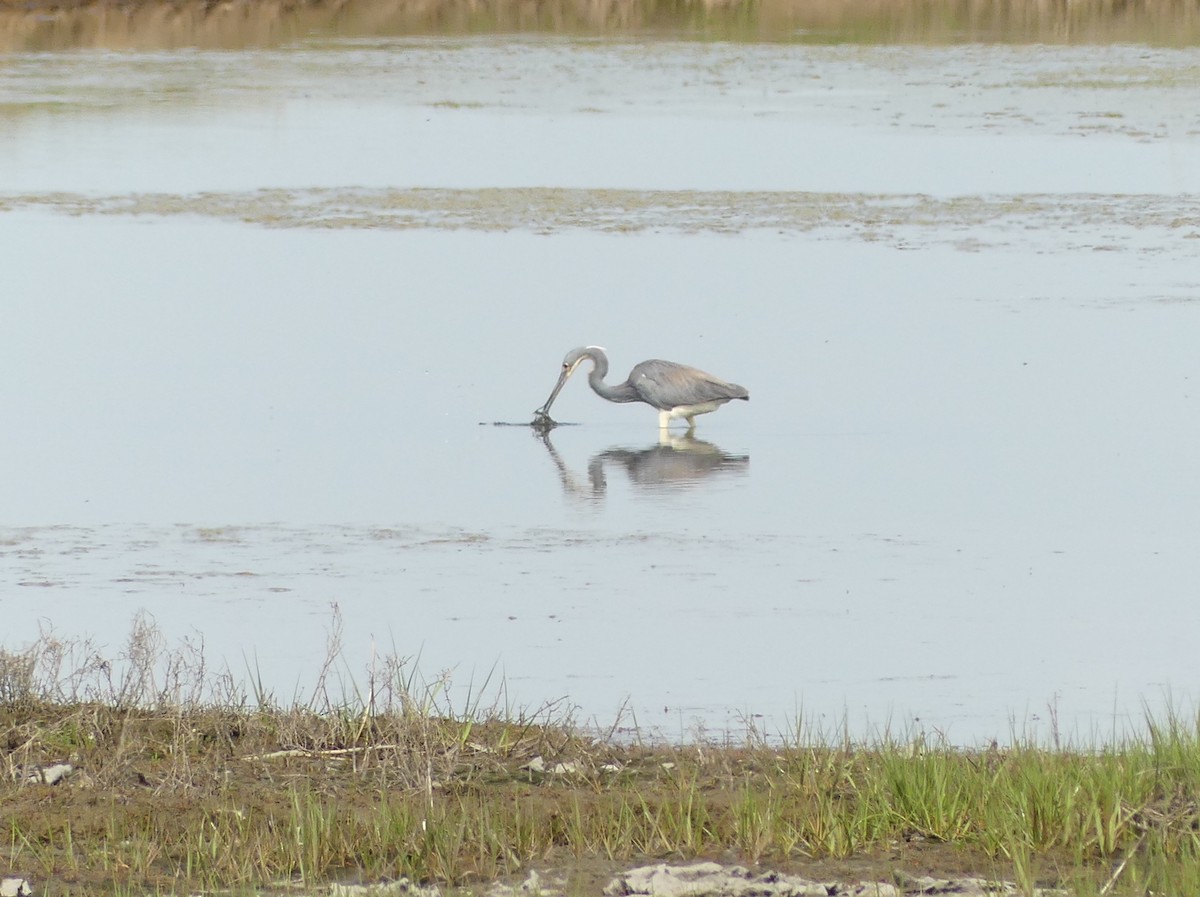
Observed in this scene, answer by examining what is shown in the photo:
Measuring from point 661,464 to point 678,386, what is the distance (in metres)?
0.72

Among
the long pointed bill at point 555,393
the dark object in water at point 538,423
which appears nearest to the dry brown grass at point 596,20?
the long pointed bill at point 555,393

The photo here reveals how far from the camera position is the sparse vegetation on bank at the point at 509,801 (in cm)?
527

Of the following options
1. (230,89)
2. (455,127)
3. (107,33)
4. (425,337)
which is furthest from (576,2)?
(425,337)

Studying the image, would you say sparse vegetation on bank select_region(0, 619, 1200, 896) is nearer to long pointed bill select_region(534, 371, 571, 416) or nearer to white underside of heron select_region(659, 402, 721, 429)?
white underside of heron select_region(659, 402, 721, 429)

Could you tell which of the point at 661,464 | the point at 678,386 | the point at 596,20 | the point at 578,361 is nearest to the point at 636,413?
the point at 578,361

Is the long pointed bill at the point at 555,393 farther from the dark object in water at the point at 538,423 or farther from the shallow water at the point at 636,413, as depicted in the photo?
the shallow water at the point at 636,413

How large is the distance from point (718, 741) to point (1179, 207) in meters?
13.3

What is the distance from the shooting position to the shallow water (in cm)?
776

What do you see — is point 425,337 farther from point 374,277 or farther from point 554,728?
point 554,728

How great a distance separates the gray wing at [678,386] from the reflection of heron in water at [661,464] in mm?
219

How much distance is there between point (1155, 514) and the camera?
31.5ft

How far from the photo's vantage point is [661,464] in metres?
11.0

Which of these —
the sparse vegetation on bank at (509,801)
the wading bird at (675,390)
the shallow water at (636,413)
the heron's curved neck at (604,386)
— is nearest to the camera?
the sparse vegetation on bank at (509,801)

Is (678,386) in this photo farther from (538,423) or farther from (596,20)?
(596,20)
